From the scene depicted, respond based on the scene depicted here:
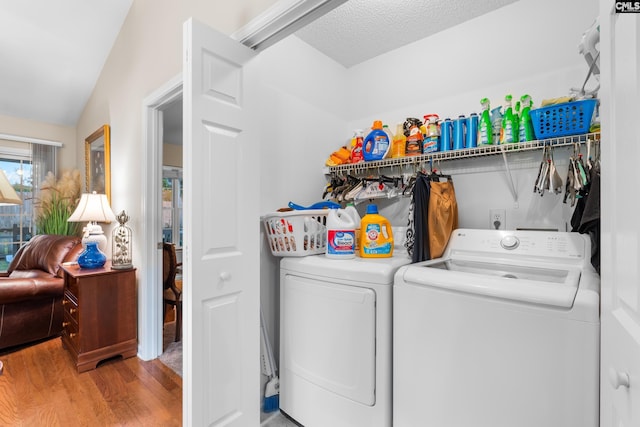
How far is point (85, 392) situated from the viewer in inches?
80.2

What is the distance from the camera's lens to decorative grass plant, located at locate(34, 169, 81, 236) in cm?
377

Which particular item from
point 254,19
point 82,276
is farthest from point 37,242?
point 254,19

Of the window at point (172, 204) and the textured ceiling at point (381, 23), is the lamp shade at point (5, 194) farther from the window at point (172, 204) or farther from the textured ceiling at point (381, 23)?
the window at point (172, 204)

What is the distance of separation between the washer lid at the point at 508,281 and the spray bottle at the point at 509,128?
0.66 metres

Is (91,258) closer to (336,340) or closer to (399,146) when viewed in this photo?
(336,340)

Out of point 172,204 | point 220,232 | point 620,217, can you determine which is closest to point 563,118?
point 620,217

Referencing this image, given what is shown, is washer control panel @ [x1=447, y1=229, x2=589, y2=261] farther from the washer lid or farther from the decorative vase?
the decorative vase

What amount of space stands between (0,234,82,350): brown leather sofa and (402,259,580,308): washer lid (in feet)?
10.1

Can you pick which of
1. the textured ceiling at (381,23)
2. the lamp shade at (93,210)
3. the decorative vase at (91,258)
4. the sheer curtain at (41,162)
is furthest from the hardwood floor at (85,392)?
the textured ceiling at (381,23)

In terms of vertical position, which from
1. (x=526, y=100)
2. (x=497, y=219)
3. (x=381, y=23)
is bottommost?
(x=497, y=219)

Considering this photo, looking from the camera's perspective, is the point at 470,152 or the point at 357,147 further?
the point at 357,147

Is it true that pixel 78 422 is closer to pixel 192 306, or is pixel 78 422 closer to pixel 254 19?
pixel 192 306

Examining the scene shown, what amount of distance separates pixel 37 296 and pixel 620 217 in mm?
3685

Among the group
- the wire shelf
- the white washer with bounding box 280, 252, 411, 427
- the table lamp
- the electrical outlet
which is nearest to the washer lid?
the white washer with bounding box 280, 252, 411, 427
